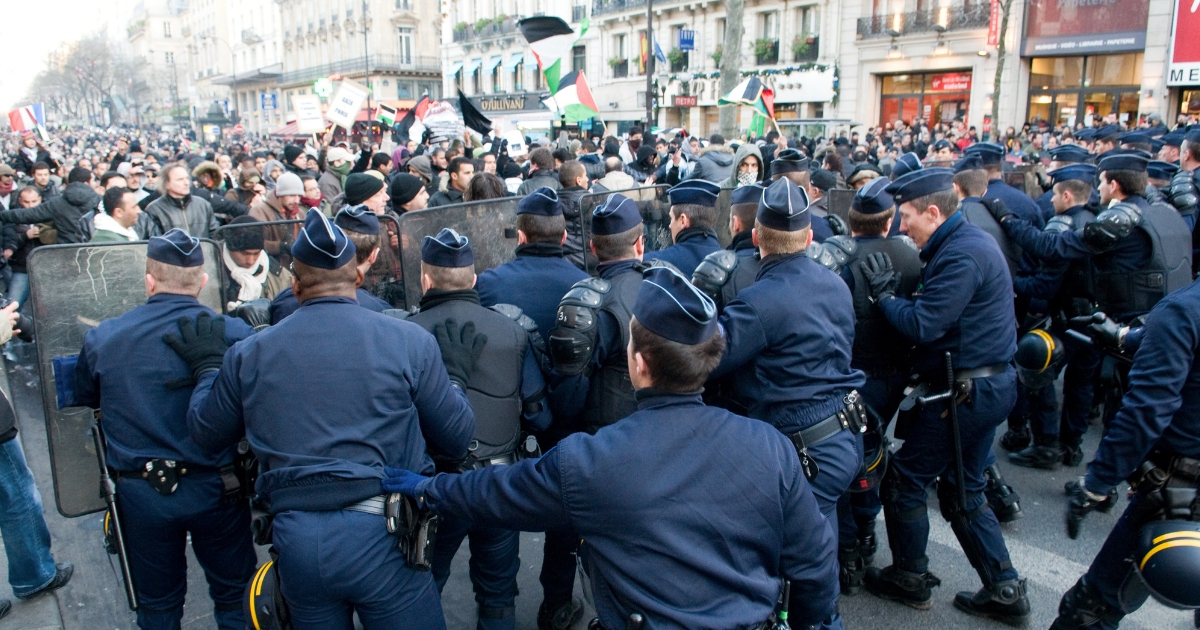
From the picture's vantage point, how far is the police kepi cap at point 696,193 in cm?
419

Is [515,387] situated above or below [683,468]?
below

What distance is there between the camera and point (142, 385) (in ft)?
9.39

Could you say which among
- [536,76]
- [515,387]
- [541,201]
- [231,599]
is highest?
[536,76]

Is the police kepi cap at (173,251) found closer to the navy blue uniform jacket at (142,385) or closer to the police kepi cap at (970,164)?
the navy blue uniform jacket at (142,385)

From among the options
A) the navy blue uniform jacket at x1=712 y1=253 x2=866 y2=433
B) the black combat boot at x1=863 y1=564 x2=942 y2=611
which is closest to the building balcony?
the black combat boot at x1=863 y1=564 x2=942 y2=611

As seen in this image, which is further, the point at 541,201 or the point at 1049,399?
the point at 1049,399

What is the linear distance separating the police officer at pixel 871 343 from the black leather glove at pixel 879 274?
33 mm

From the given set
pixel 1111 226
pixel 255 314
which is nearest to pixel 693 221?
pixel 255 314

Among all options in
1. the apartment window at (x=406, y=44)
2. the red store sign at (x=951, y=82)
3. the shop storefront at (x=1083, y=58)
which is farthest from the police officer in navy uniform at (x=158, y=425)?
the apartment window at (x=406, y=44)

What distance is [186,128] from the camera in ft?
233

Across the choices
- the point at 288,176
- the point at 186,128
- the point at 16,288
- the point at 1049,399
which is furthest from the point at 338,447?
the point at 186,128

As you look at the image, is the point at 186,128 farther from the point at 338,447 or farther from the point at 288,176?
the point at 338,447

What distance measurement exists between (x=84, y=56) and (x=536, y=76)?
187ft

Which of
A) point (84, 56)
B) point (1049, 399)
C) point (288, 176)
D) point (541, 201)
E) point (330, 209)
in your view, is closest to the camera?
point (541, 201)
